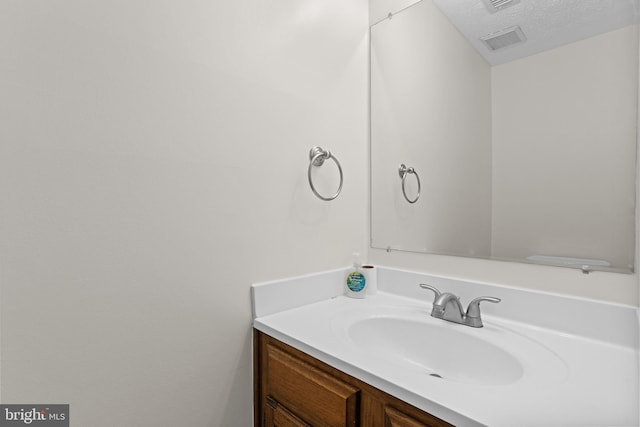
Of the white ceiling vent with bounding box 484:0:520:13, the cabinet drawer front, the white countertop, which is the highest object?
the white ceiling vent with bounding box 484:0:520:13

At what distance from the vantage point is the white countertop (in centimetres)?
60

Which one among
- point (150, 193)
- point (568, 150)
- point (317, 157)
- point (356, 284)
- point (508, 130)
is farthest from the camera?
point (356, 284)

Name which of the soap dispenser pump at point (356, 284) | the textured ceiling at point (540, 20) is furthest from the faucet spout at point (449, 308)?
the textured ceiling at point (540, 20)

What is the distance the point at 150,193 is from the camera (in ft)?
2.81

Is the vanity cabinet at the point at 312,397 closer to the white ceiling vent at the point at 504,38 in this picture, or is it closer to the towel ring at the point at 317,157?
the towel ring at the point at 317,157

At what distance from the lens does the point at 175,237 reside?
901 mm

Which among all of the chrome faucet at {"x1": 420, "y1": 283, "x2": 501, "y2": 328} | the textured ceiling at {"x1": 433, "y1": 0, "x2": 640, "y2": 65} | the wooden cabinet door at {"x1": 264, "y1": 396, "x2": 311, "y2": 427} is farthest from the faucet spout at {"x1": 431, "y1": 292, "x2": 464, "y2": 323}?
the textured ceiling at {"x1": 433, "y1": 0, "x2": 640, "y2": 65}

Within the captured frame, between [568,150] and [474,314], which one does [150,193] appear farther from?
[568,150]

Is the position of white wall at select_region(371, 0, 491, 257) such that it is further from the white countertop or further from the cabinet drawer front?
the cabinet drawer front

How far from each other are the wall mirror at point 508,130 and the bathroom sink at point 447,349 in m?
0.27

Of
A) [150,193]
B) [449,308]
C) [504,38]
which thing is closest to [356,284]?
[449,308]

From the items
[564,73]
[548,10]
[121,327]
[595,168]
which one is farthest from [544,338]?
[121,327]

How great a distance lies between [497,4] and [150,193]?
1.24 metres

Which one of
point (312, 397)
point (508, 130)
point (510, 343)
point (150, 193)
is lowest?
point (312, 397)
